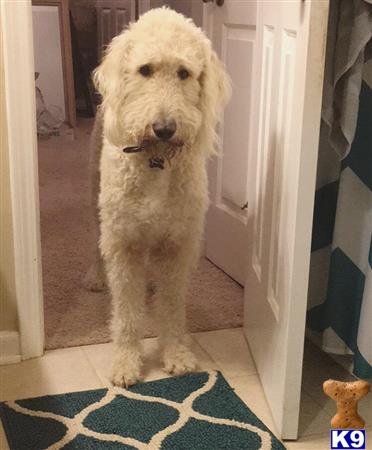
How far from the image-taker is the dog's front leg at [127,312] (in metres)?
1.90

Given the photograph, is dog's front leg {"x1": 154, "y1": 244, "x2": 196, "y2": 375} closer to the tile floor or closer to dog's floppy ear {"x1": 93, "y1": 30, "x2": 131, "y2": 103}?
the tile floor

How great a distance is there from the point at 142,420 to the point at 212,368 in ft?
1.18

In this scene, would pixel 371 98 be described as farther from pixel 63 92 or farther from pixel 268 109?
pixel 63 92

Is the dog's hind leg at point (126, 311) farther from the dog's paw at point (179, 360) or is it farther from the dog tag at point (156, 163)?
the dog tag at point (156, 163)

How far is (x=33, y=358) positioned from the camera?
2041mm

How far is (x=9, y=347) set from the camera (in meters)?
2.01

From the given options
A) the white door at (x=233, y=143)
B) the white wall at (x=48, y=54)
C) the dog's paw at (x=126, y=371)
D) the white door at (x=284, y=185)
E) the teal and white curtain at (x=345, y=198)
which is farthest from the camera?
the white wall at (x=48, y=54)

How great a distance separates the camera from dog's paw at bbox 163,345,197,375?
6.38 ft

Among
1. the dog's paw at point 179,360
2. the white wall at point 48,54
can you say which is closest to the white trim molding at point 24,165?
the dog's paw at point 179,360

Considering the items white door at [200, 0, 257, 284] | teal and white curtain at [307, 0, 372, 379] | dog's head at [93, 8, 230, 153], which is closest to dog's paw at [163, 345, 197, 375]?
teal and white curtain at [307, 0, 372, 379]

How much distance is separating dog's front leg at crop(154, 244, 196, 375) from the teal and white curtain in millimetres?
380

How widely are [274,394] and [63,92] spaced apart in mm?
3807

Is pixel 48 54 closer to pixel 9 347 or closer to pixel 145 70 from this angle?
pixel 9 347

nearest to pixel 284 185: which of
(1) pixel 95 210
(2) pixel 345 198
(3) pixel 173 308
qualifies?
(2) pixel 345 198
